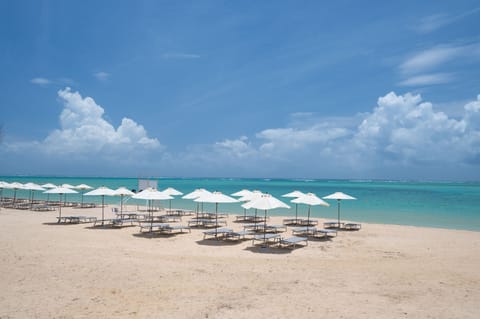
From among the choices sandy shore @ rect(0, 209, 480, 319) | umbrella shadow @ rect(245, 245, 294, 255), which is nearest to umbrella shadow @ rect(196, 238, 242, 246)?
sandy shore @ rect(0, 209, 480, 319)

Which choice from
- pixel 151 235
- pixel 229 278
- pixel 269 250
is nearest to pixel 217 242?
pixel 269 250

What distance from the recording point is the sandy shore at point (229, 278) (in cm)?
600

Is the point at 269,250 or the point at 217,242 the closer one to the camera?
the point at 269,250

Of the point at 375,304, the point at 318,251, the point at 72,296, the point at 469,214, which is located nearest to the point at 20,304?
the point at 72,296

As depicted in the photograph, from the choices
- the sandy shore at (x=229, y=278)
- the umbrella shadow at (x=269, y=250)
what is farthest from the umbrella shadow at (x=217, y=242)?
the umbrella shadow at (x=269, y=250)

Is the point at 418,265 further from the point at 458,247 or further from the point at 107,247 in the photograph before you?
the point at 107,247

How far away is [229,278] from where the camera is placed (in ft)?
26.2

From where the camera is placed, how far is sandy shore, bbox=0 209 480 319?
6.00m

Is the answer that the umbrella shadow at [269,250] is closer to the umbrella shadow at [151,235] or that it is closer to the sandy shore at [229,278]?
the sandy shore at [229,278]

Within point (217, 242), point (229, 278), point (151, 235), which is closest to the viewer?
point (229, 278)

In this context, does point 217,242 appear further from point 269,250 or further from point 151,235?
point 151,235

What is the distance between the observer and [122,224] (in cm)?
1736

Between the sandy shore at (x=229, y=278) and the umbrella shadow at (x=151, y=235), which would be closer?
the sandy shore at (x=229, y=278)

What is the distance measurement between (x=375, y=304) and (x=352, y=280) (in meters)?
1.68
